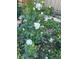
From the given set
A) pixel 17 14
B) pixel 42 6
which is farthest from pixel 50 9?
pixel 17 14

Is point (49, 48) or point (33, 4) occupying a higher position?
point (33, 4)

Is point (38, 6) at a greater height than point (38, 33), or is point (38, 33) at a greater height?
→ point (38, 6)

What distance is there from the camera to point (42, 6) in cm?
219

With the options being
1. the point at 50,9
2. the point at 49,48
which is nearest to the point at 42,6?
the point at 50,9

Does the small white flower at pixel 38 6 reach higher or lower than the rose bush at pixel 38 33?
higher

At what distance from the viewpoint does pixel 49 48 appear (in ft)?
7.16

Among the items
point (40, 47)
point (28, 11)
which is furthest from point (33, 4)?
point (40, 47)

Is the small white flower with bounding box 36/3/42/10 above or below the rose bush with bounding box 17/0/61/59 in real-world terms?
above
